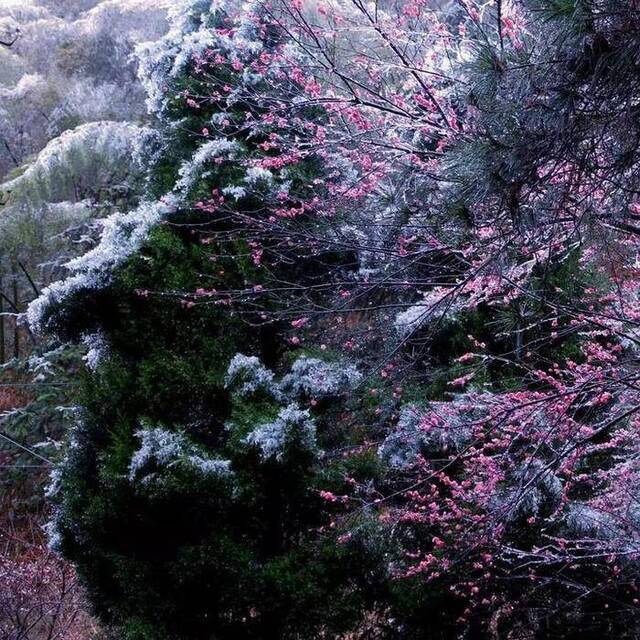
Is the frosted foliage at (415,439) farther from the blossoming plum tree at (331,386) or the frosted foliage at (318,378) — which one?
the frosted foliage at (318,378)

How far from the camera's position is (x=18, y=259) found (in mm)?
10727

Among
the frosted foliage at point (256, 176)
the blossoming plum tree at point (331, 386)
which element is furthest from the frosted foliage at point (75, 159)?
the frosted foliage at point (256, 176)

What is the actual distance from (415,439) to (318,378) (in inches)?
30.4

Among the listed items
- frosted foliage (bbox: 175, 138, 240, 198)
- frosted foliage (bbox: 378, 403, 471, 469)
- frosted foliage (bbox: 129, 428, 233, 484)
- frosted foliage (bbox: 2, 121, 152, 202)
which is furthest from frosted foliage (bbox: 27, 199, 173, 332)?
frosted foliage (bbox: 2, 121, 152, 202)

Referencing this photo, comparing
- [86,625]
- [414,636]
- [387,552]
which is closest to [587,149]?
[387,552]

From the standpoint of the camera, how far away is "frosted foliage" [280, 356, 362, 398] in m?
4.86

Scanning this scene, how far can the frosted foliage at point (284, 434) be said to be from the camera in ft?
14.7

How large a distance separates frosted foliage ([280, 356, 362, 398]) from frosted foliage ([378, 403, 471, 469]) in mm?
440

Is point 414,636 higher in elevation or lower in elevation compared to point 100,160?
lower

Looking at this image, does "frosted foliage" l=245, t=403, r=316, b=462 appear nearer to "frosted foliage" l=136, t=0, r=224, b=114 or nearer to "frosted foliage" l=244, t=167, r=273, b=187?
"frosted foliage" l=244, t=167, r=273, b=187

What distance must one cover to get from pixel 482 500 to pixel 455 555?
553 mm

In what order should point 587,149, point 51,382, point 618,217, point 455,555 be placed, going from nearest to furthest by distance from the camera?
1. point 587,149
2. point 618,217
3. point 455,555
4. point 51,382

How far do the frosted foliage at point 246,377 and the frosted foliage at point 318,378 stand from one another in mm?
142

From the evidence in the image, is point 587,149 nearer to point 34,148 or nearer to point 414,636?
point 414,636
